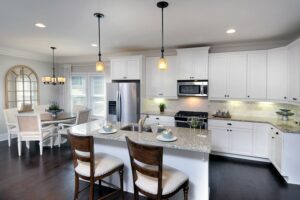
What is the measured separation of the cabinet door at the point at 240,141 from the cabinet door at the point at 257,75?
844 mm

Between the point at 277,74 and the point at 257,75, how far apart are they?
1.19 feet

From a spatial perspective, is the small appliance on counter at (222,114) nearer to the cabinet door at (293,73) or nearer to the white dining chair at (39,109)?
the cabinet door at (293,73)

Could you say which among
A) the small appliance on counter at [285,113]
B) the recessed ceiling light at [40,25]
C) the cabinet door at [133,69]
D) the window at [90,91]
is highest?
the recessed ceiling light at [40,25]

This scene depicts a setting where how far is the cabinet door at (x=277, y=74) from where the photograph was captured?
11.9 feet

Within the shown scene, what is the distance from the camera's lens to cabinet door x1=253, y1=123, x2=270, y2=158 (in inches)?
143

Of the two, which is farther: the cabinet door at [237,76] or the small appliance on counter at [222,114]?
the small appliance on counter at [222,114]

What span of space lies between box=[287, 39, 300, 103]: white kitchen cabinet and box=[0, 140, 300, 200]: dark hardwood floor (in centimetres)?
150

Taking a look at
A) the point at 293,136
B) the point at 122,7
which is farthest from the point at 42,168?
the point at 293,136

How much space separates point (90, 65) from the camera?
6074mm

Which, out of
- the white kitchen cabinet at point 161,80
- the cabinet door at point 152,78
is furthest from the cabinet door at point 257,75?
the cabinet door at point 152,78

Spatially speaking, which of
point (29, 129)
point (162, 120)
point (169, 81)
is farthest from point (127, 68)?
point (29, 129)

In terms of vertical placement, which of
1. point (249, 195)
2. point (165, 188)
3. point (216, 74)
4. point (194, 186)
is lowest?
point (249, 195)

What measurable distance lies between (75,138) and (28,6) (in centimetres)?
194

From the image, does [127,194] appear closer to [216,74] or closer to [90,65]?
[216,74]
